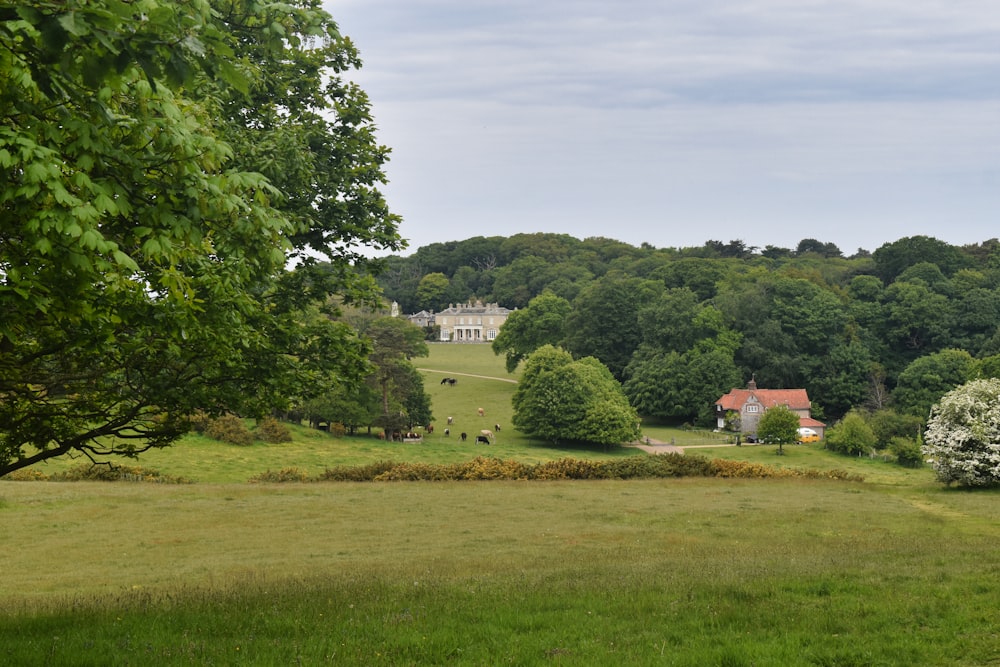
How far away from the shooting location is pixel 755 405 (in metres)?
98.1

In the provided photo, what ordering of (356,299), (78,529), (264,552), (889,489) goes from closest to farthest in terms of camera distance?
(356,299), (264,552), (78,529), (889,489)

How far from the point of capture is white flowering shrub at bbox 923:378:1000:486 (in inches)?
1767

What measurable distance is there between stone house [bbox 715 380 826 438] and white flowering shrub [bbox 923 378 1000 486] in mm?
48608

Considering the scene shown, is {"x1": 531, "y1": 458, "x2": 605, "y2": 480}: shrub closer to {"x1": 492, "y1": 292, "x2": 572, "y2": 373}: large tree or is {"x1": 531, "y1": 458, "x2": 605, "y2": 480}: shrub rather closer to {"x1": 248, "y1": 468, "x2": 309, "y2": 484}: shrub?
{"x1": 248, "y1": 468, "x2": 309, "y2": 484}: shrub

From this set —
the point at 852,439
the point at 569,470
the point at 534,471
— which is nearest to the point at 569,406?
the point at 852,439

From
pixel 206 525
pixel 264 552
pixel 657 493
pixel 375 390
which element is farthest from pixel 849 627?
pixel 375 390

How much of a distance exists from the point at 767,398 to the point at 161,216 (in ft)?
322

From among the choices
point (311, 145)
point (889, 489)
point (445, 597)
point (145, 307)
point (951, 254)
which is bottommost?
point (889, 489)

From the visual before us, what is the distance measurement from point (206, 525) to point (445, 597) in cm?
2043

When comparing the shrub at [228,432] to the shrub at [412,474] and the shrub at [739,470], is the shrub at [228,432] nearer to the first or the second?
the shrub at [412,474]

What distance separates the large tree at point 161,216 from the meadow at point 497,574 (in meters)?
3.31

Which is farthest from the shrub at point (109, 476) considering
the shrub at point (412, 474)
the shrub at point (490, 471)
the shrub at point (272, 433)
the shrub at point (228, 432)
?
the shrub at point (272, 433)

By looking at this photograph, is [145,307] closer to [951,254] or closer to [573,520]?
[573,520]

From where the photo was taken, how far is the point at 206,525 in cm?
3038
